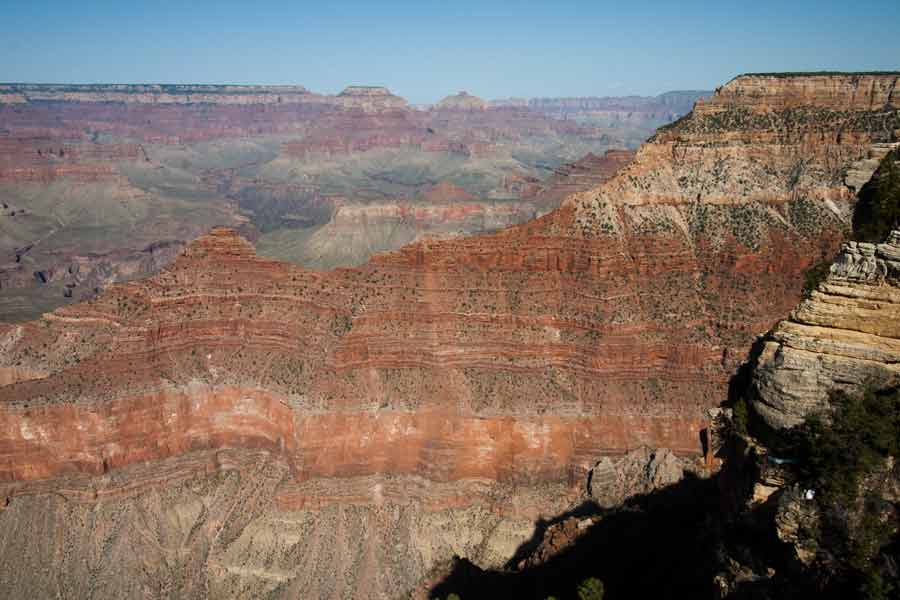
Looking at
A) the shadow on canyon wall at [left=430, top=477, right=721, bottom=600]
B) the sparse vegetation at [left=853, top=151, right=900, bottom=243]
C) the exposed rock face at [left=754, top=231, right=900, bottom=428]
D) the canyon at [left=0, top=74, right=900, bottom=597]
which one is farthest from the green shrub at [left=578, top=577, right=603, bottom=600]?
the sparse vegetation at [left=853, top=151, right=900, bottom=243]

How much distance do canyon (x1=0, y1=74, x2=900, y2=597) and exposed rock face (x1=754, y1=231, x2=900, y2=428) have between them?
23355 mm

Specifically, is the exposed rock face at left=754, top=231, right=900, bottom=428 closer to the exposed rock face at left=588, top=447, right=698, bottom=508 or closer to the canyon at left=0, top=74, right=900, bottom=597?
the exposed rock face at left=588, top=447, right=698, bottom=508

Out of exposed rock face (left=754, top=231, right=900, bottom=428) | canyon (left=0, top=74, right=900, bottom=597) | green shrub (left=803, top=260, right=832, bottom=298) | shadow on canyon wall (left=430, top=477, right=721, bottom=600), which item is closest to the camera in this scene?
exposed rock face (left=754, top=231, right=900, bottom=428)

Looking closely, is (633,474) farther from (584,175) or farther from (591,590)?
(584,175)

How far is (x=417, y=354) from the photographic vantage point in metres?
45.1

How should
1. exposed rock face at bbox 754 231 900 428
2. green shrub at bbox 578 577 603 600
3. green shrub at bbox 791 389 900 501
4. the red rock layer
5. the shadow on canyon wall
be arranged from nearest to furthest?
green shrub at bbox 791 389 900 501 → exposed rock face at bbox 754 231 900 428 → the shadow on canyon wall → green shrub at bbox 578 577 603 600 → the red rock layer

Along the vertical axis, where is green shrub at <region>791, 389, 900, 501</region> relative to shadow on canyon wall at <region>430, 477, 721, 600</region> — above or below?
above

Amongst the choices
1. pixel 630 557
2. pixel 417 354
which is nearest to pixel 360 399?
pixel 417 354

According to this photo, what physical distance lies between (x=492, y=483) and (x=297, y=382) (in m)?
14.0

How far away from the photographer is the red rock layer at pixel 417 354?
43.6 meters

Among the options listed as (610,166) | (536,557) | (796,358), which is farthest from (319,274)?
(610,166)

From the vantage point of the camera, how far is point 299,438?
4325 cm

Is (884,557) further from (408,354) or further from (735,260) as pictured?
(735,260)

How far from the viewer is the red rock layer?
43.6m
